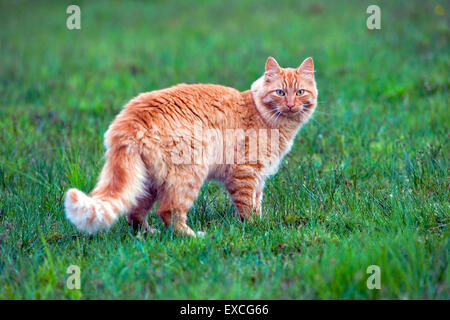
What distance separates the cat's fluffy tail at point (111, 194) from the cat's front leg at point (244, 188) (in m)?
0.98

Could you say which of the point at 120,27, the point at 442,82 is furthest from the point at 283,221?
the point at 120,27

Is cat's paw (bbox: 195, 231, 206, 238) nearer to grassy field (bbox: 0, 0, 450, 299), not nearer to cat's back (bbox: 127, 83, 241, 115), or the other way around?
grassy field (bbox: 0, 0, 450, 299)

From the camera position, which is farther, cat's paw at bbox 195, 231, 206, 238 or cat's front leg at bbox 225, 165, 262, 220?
cat's front leg at bbox 225, 165, 262, 220

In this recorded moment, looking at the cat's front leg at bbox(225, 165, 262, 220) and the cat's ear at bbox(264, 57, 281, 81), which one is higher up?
the cat's ear at bbox(264, 57, 281, 81)

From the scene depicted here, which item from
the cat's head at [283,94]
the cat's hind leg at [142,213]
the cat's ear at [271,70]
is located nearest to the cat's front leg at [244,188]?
the cat's head at [283,94]

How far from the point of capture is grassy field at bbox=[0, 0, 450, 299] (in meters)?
3.11

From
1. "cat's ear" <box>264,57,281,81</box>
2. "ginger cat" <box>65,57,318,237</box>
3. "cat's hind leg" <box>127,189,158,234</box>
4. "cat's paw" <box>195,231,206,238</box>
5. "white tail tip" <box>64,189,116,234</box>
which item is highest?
"cat's ear" <box>264,57,281,81</box>

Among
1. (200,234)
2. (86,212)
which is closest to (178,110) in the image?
(200,234)

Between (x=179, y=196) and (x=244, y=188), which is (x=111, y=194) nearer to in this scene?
(x=179, y=196)

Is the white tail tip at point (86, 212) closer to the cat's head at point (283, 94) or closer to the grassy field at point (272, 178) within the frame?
the grassy field at point (272, 178)

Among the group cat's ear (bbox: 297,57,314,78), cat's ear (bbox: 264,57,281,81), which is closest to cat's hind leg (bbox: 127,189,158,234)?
cat's ear (bbox: 264,57,281,81)

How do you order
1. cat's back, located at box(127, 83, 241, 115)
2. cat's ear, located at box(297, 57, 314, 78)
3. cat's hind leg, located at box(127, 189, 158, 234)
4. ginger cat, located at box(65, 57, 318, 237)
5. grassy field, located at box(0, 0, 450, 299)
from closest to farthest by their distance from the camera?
grassy field, located at box(0, 0, 450, 299)
ginger cat, located at box(65, 57, 318, 237)
cat's back, located at box(127, 83, 241, 115)
cat's hind leg, located at box(127, 189, 158, 234)
cat's ear, located at box(297, 57, 314, 78)

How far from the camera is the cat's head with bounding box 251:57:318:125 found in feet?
15.0

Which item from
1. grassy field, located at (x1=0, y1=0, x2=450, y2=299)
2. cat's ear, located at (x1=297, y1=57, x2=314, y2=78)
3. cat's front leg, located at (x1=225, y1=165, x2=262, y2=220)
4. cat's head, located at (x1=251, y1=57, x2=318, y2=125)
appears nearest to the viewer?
grassy field, located at (x1=0, y1=0, x2=450, y2=299)
